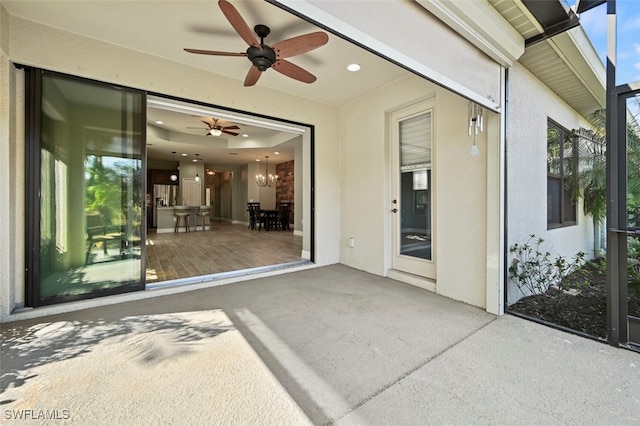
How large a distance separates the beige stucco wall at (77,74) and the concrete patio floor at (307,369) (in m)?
0.81

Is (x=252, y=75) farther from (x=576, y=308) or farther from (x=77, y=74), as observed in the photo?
(x=576, y=308)

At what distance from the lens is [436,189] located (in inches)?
124

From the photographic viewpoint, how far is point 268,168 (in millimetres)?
10828

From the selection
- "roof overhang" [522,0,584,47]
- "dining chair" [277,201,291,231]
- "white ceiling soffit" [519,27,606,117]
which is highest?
"white ceiling soffit" [519,27,606,117]

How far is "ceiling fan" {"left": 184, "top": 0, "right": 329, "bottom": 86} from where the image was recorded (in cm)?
210

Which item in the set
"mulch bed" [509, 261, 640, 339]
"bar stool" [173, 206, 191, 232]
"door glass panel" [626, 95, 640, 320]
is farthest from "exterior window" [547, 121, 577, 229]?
"bar stool" [173, 206, 191, 232]

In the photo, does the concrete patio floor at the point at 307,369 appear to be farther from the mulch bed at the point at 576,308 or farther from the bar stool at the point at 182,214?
the bar stool at the point at 182,214

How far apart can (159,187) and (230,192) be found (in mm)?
3263

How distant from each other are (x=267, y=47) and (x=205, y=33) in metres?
0.81

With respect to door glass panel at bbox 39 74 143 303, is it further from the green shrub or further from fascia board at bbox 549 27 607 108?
fascia board at bbox 549 27 607 108

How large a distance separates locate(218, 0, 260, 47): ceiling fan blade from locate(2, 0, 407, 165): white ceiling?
281 millimetres

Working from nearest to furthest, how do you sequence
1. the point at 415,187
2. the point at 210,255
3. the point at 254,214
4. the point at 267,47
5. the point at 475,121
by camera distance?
the point at 267,47 → the point at 475,121 → the point at 415,187 → the point at 210,255 → the point at 254,214

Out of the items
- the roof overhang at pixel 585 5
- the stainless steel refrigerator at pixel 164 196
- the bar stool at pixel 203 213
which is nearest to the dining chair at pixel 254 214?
the bar stool at pixel 203 213

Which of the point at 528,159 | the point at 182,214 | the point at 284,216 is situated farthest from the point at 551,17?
the point at 182,214
